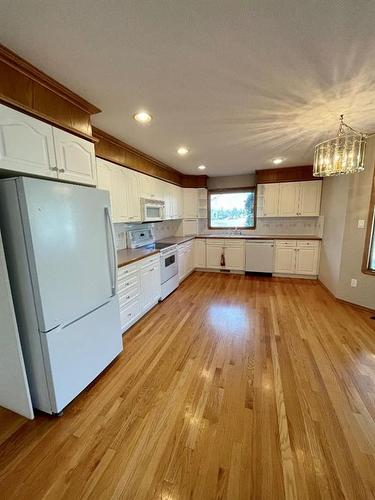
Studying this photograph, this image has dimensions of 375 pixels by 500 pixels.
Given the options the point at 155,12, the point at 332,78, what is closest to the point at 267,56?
the point at 332,78

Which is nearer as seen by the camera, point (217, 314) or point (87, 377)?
point (87, 377)

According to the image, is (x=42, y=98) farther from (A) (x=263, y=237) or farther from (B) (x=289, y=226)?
(B) (x=289, y=226)

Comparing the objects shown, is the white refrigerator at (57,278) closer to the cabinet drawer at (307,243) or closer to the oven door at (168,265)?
the oven door at (168,265)

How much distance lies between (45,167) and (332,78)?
220 centimetres

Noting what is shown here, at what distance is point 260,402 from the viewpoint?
1.63 meters

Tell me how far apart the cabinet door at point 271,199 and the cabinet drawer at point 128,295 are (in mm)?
3522

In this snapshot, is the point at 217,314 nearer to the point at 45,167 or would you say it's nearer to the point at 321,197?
the point at 45,167

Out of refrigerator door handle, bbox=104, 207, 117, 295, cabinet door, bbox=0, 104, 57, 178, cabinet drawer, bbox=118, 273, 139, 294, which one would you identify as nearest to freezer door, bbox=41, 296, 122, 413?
refrigerator door handle, bbox=104, 207, 117, 295

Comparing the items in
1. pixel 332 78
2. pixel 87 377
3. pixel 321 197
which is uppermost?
pixel 332 78

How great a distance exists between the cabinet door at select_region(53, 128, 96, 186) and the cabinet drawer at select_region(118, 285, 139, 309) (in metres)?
1.25

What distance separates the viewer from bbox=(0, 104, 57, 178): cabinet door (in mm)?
1295

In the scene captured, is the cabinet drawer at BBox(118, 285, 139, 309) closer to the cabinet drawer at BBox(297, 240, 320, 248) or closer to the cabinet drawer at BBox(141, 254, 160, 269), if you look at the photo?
the cabinet drawer at BBox(141, 254, 160, 269)

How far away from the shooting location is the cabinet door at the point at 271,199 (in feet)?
15.4

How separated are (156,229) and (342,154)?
334cm
